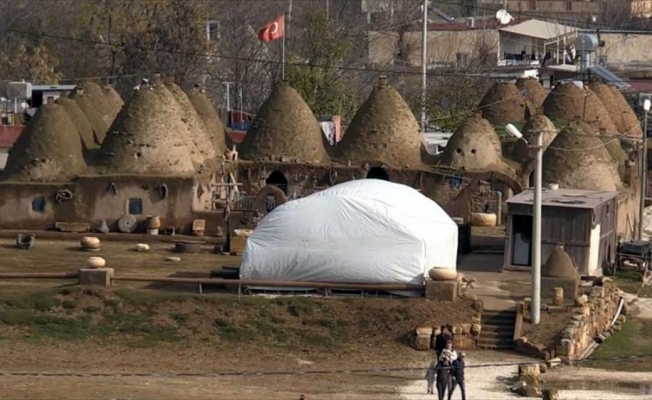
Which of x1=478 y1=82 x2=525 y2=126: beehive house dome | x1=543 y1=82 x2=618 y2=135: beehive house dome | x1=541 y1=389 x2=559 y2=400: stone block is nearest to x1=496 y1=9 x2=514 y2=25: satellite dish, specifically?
x1=478 y1=82 x2=525 y2=126: beehive house dome

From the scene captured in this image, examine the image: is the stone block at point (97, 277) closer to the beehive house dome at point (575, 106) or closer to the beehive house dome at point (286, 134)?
the beehive house dome at point (286, 134)

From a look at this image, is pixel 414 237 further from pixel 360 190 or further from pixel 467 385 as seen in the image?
pixel 467 385

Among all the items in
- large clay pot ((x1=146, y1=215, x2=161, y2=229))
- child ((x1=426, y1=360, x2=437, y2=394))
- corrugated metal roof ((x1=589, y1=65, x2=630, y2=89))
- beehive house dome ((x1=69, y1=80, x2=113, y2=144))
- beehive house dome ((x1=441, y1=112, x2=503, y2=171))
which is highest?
corrugated metal roof ((x1=589, y1=65, x2=630, y2=89))

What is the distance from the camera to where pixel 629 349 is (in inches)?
1676

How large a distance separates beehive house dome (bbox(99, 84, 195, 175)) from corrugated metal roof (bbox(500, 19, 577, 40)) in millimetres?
58229

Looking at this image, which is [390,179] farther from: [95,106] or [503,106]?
[503,106]

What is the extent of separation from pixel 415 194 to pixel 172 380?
11.7m

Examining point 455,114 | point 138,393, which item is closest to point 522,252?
point 138,393

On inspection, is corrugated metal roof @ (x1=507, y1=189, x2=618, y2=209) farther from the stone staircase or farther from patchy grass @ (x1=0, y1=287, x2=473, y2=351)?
patchy grass @ (x1=0, y1=287, x2=473, y2=351)

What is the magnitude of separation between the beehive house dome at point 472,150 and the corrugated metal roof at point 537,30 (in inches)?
2106

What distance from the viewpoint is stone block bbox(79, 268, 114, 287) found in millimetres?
43062

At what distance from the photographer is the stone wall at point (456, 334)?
40.7 metres

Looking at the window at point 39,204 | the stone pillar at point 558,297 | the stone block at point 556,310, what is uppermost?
the window at point 39,204

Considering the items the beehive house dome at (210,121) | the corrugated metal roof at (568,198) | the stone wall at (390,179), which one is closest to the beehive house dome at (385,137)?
the stone wall at (390,179)
